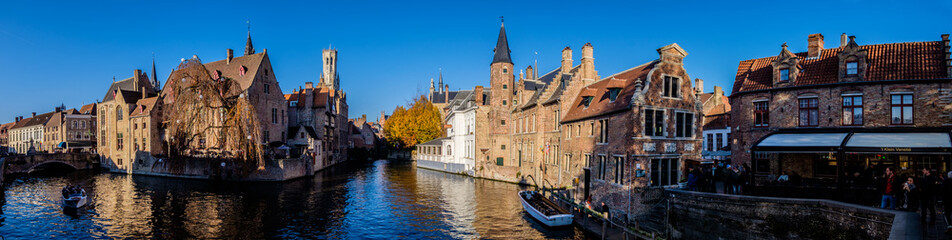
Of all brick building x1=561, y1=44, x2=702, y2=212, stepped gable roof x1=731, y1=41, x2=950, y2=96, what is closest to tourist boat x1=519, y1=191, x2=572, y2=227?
brick building x1=561, y1=44, x2=702, y2=212

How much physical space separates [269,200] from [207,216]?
5.83m

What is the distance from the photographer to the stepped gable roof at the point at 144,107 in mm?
53341

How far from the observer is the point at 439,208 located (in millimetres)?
30500

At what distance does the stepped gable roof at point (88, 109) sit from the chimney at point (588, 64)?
84.4 metres

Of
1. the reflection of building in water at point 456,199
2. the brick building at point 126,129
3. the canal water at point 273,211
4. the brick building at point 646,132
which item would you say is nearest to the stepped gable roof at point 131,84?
the brick building at point 126,129

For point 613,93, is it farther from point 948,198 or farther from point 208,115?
point 208,115

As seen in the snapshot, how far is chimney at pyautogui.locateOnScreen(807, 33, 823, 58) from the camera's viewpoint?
24195 millimetres

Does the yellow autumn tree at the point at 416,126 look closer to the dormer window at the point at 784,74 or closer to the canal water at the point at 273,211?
the canal water at the point at 273,211

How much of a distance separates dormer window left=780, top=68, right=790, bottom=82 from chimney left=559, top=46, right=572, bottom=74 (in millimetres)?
21361

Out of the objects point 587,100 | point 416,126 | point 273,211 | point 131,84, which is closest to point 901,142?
point 587,100

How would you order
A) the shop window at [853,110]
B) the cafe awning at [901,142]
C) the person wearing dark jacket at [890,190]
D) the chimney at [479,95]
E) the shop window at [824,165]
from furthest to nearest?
the chimney at [479,95] < the shop window at [824,165] < the shop window at [853,110] < the cafe awning at [901,142] < the person wearing dark jacket at [890,190]

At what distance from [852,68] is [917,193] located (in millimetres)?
8989

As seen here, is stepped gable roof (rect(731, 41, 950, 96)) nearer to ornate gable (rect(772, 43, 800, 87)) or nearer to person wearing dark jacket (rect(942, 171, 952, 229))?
ornate gable (rect(772, 43, 800, 87))

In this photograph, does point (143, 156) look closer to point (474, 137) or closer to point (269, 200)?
point (269, 200)
